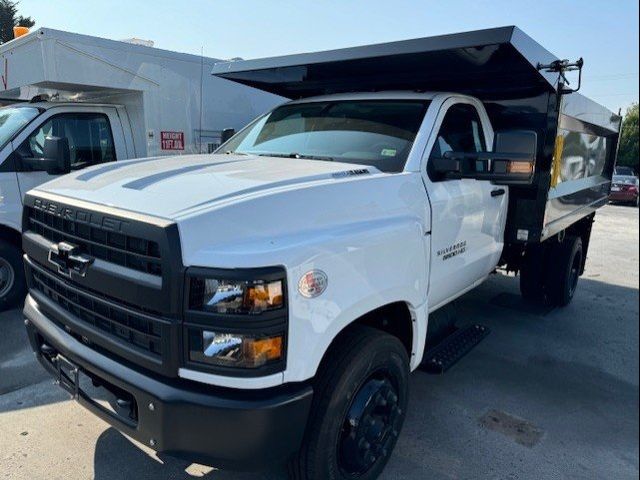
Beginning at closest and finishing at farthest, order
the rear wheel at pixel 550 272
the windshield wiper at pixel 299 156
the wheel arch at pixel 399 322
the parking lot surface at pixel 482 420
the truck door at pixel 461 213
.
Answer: the wheel arch at pixel 399 322
the parking lot surface at pixel 482 420
the truck door at pixel 461 213
the windshield wiper at pixel 299 156
the rear wheel at pixel 550 272

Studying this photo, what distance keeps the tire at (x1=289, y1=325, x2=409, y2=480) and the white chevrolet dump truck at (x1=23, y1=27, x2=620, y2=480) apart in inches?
0.4

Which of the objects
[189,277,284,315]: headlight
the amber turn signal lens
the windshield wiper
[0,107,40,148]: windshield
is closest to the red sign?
[0,107,40,148]: windshield

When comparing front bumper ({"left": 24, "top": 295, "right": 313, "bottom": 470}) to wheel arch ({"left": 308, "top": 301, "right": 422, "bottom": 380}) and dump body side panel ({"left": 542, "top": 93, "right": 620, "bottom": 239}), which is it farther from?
dump body side panel ({"left": 542, "top": 93, "right": 620, "bottom": 239})

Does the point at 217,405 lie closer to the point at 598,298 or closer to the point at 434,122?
the point at 434,122

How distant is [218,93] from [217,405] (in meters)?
6.10

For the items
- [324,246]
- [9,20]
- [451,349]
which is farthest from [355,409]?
[9,20]

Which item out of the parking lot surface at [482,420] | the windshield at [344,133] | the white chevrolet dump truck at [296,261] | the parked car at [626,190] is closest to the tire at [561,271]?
the parking lot surface at [482,420]

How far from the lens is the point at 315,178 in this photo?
2578mm

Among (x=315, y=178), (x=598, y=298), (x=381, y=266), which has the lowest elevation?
(x=598, y=298)

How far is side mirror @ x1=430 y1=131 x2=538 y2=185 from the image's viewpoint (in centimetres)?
299

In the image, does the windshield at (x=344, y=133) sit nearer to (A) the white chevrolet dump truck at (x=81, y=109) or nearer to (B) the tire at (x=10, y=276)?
(A) the white chevrolet dump truck at (x=81, y=109)

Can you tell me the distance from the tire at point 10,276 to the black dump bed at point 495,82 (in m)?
2.84

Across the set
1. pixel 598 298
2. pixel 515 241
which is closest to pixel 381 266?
pixel 515 241

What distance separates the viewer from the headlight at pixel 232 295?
→ 75.5 inches
